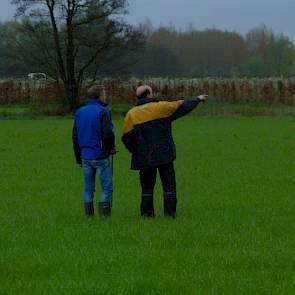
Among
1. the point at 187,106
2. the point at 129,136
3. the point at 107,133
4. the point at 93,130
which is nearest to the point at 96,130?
the point at 93,130

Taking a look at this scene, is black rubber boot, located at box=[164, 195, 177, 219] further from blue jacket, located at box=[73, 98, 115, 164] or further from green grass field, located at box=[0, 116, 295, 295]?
blue jacket, located at box=[73, 98, 115, 164]

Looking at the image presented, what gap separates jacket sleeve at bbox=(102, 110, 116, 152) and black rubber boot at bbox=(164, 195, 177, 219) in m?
1.07

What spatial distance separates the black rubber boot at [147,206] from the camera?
11.6 meters

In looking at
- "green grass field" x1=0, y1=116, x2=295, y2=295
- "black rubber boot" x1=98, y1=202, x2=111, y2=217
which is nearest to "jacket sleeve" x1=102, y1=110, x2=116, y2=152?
"black rubber boot" x1=98, y1=202, x2=111, y2=217

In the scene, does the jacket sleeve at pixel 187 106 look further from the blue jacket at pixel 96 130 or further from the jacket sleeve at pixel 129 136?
the blue jacket at pixel 96 130

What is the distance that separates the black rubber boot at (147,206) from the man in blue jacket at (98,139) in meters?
0.48

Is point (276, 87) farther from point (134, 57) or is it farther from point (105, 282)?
Answer: point (105, 282)

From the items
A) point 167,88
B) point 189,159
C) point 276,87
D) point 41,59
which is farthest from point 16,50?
point 189,159

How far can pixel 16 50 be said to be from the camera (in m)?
49.1

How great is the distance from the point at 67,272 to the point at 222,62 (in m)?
103

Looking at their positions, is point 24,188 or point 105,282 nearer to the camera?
point 105,282

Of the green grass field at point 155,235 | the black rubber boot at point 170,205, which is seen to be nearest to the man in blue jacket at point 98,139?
the green grass field at point 155,235

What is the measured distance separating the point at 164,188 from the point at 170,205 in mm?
254

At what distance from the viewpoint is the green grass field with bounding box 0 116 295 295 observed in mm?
7543
